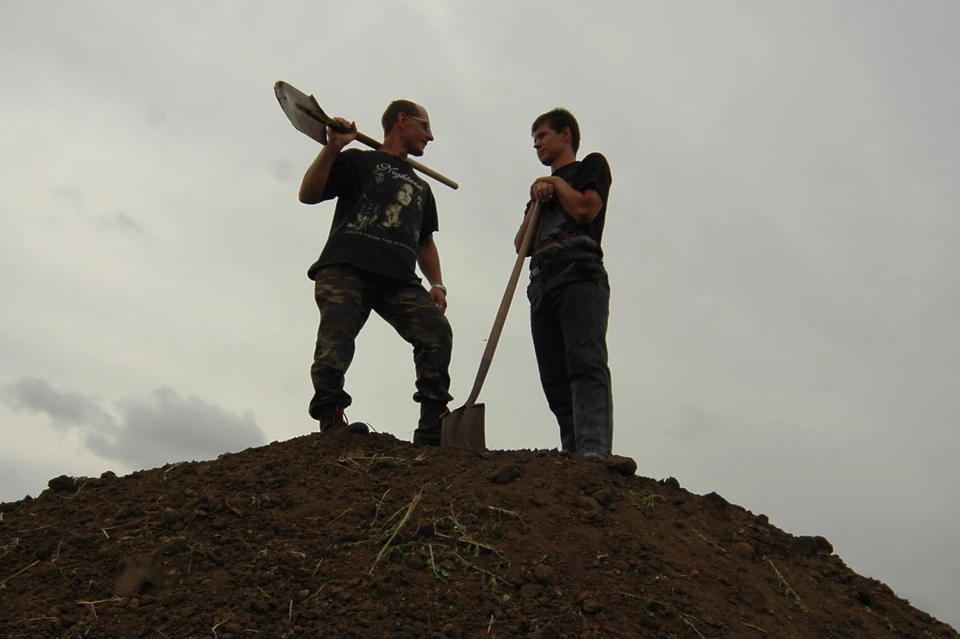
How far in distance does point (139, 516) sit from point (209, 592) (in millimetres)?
841

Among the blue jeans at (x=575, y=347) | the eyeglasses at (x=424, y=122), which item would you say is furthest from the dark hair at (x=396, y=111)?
the blue jeans at (x=575, y=347)

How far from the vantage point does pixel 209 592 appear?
3035 mm

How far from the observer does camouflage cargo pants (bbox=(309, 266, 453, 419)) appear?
454 centimetres

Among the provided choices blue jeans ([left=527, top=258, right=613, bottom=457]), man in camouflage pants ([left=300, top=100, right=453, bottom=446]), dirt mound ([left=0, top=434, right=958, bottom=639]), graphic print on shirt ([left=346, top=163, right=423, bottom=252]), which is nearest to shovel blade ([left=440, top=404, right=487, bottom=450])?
man in camouflage pants ([left=300, top=100, right=453, bottom=446])

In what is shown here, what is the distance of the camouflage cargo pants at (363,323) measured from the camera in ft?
14.9

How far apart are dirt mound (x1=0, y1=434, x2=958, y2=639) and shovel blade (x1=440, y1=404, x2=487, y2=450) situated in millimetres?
323

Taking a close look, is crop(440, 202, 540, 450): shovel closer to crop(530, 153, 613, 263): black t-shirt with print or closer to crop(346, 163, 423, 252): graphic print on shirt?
crop(530, 153, 613, 263): black t-shirt with print

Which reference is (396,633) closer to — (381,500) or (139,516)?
(381,500)

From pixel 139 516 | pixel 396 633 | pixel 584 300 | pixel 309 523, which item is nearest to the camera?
pixel 396 633

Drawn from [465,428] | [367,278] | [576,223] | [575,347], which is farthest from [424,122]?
[465,428]

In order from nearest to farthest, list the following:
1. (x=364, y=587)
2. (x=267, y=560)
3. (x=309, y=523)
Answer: (x=364, y=587)
(x=267, y=560)
(x=309, y=523)

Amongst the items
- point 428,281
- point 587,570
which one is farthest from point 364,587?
point 428,281

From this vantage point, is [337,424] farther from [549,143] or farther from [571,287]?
[549,143]

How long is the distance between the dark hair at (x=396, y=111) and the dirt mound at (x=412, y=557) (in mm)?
1962
